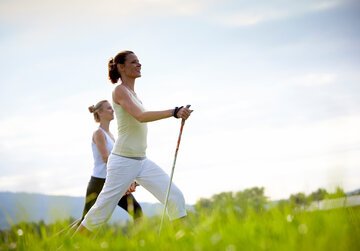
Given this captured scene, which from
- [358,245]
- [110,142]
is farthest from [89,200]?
[358,245]

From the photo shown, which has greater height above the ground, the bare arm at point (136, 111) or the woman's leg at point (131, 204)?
the bare arm at point (136, 111)

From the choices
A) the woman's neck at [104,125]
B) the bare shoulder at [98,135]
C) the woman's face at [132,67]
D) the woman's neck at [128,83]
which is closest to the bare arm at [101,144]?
the bare shoulder at [98,135]

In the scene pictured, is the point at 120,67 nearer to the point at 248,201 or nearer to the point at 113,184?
the point at 113,184

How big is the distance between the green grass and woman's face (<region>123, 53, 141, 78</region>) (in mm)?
1940

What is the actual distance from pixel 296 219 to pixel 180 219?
1851 mm

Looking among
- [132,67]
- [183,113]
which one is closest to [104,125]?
[132,67]

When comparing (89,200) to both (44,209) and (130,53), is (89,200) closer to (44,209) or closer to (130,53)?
(130,53)

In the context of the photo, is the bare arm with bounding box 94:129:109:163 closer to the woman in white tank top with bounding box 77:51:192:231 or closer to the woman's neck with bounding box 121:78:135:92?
the woman in white tank top with bounding box 77:51:192:231

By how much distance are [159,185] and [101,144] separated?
1424 millimetres

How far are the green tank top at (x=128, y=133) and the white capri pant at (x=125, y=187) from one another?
9 cm

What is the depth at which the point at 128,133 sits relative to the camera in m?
5.21

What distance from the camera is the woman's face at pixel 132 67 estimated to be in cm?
541

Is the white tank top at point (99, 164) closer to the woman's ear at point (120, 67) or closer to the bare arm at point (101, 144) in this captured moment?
the bare arm at point (101, 144)

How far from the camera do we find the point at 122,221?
3.72m
